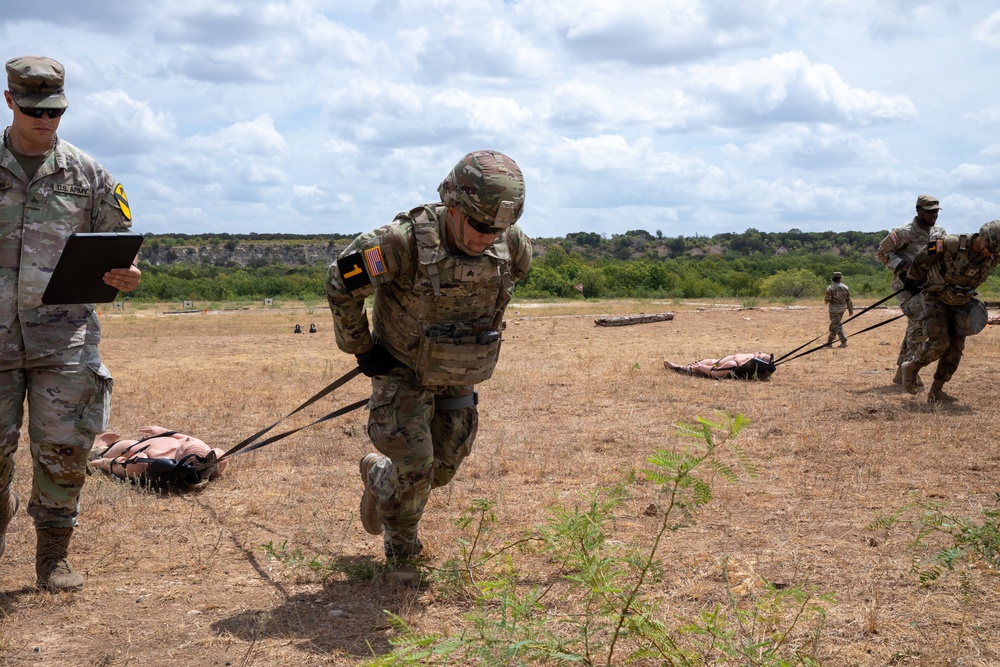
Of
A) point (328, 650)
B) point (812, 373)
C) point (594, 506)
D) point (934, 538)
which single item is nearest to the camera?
point (594, 506)

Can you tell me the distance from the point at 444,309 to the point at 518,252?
50cm

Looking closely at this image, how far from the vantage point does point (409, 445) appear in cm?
421

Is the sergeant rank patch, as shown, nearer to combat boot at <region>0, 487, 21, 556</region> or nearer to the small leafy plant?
the small leafy plant

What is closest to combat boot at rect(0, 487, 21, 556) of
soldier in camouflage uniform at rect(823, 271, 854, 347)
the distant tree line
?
soldier in camouflage uniform at rect(823, 271, 854, 347)

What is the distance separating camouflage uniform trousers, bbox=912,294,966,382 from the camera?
9398mm

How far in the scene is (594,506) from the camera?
3.37m

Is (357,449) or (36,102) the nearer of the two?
(36,102)

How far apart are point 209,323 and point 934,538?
29.1 m

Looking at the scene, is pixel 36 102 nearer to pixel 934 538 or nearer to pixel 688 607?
pixel 688 607

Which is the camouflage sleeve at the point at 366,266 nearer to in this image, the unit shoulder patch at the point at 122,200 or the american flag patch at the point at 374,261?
the american flag patch at the point at 374,261

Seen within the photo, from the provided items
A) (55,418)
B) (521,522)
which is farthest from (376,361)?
(521,522)

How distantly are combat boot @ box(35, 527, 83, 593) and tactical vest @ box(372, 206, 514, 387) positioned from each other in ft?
5.77

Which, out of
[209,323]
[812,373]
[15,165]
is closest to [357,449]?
[15,165]

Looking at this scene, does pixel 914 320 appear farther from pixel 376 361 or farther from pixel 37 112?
pixel 37 112
